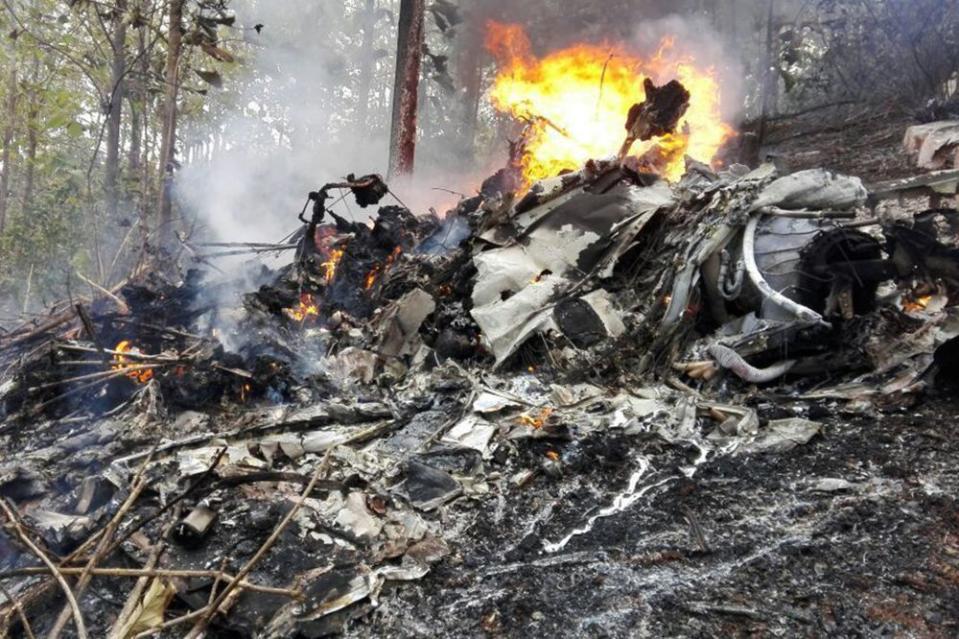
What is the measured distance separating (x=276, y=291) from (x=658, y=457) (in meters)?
4.45

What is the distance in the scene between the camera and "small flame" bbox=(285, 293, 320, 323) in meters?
6.51

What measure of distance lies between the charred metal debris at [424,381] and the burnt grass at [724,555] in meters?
0.10

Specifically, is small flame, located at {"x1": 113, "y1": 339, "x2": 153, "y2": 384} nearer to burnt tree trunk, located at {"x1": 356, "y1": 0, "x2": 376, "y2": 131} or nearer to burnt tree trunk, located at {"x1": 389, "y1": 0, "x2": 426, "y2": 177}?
burnt tree trunk, located at {"x1": 389, "y1": 0, "x2": 426, "y2": 177}

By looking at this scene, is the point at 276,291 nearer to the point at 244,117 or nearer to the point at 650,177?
the point at 650,177

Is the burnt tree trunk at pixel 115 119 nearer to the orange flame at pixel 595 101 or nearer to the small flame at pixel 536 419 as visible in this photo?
the orange flame at pixel 595 101

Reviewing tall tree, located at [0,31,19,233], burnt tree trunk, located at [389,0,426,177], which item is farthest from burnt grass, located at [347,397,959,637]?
tall tree, located at [0,31,19,233]

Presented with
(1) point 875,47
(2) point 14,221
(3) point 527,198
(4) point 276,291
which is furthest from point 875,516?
(2) point 14,221

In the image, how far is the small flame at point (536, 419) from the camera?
4.08 m

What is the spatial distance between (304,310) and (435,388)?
2.41 metres

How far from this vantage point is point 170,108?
353 inches

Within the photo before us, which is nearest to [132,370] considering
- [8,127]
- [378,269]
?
[378,269]

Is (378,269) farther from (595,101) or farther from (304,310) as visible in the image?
(595,101)

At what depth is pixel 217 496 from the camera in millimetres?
3250

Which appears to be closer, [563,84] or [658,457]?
[658,457]
